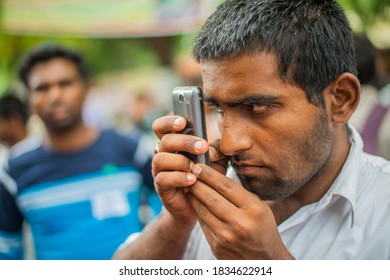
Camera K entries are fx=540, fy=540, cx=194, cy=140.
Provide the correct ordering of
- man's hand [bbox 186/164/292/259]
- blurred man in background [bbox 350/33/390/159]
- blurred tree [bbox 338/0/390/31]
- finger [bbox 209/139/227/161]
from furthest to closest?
blurred man in background [bbox 350/33/390/159] < blurred tree [bbox 338/0/390/31] < finger [bbox 209/139/227/161] < man's hand [bbox 186/164/292/259]

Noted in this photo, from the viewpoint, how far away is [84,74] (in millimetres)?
3205

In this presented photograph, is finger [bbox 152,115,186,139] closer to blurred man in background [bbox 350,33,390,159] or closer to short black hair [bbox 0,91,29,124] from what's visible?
blurred man in background [bbox 350,33,390,159]

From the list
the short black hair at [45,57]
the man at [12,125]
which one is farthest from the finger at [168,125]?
the man at [12,125]

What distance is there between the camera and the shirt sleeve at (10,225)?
2.60 meters

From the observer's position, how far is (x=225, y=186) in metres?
1.26

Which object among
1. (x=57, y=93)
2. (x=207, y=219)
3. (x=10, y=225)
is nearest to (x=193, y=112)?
(x=207, y=219)

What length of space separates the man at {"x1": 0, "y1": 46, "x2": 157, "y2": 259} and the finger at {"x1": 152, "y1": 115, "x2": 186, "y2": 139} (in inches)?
53.9

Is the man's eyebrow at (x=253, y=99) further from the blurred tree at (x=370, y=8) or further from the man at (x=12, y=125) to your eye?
the man at (x=12, y=125)

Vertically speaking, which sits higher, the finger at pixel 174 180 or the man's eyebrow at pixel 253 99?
Result: the man's eyebrow at pixel 253 99

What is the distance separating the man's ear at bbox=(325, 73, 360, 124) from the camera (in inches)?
54.9

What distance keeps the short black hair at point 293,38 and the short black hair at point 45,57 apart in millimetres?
1828

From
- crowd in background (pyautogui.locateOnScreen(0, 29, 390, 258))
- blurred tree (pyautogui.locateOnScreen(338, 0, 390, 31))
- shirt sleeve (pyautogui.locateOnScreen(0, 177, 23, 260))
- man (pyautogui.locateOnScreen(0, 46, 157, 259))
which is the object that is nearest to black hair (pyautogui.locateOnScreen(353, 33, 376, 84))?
crowd in background (pyautogui.locateOnScreen(0, 29, 390, 258))
